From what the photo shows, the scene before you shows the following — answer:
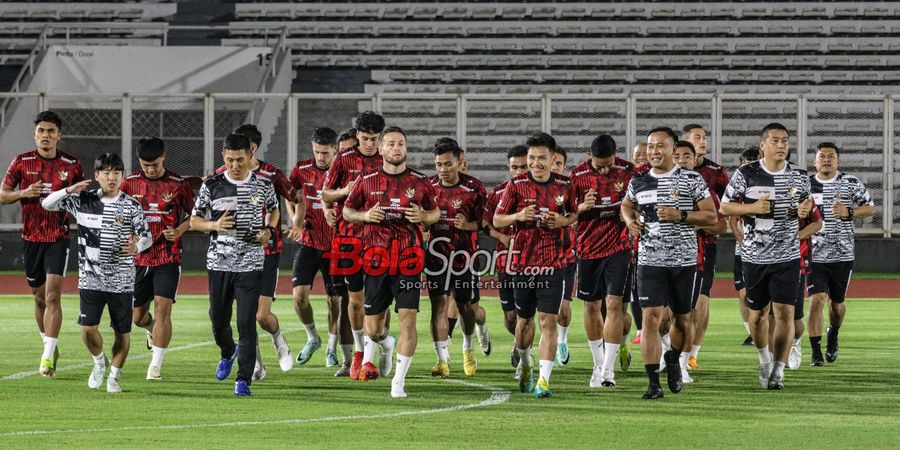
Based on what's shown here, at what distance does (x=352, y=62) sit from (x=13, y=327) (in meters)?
16.6

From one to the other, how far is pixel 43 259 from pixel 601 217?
16.7 ft

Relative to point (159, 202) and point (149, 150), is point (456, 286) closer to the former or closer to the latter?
point (159, 202)

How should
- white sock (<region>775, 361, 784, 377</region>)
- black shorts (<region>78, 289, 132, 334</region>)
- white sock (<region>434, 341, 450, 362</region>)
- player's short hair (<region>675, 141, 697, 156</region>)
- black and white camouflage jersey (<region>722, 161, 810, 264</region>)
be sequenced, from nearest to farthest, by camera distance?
black shorts (<region>78, 289, 132, 334</region>) < black and white camouflage jersey (<region>722, 161, 810, 264</region>) < white sock (<region>775, 361, 784, 377</region>) < player's short hair (<region>675, 141, 697, 156</region>) < white sock (<region>434, 341, 450, 362</region>)

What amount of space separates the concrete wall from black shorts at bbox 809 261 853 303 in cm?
1310

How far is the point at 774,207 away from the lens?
36.4ft

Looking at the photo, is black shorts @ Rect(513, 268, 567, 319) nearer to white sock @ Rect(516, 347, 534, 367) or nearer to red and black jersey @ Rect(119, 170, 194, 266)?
white sock @ Rect(516, 347, 534, 367)

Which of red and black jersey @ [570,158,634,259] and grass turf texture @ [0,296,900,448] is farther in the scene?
red and black jersey @ [570,158,634,259]

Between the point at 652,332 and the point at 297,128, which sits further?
the point at 297,128

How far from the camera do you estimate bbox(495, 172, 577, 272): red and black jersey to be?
1071 cm

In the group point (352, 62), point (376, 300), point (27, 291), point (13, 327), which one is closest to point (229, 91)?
point (352, 62)

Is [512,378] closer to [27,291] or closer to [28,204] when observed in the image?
[28,204]

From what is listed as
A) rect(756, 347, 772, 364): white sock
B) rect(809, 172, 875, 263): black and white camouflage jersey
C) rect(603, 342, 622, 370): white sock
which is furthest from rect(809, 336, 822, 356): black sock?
rect(603, 342, 622, 370): white sock

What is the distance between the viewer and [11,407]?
32.9ft

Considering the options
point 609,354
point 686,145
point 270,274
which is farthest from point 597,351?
point 270,274
